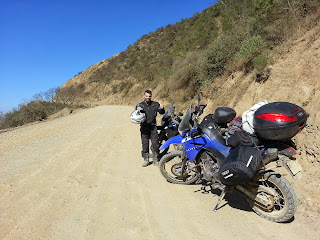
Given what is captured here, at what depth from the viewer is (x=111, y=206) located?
3.49 metres

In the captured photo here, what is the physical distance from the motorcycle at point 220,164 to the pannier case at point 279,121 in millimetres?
244

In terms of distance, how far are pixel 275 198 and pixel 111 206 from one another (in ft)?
7.98

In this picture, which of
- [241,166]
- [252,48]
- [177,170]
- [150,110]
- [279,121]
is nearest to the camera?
[279,121]

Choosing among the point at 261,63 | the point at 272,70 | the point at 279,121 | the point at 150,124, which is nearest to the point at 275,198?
the point at 279,121

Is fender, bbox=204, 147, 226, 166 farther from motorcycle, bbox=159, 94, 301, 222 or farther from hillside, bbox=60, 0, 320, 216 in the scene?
hillside, bbox=60, 0, 320, 216

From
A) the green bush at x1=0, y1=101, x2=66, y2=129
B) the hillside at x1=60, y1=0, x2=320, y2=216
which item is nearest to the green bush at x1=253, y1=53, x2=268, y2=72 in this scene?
the hillside at x1=60, y1=0, x2=320, y2=216

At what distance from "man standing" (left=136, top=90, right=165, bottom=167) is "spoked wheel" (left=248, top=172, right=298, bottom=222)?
105 inches

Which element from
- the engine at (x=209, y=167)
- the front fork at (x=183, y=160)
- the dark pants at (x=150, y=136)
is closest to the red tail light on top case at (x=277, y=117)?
the engine at (x=209, y=167)

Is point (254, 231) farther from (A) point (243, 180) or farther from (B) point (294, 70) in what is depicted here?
(B) point (294, 70)

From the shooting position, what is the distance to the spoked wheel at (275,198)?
2748 millimetres

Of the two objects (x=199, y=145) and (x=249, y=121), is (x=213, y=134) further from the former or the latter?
(x=249, y=121)

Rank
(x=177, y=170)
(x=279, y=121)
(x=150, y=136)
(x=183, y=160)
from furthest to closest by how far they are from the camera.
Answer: (x=150, y=136) → (x=177, y=170) → (x=183, y=160) → (x=279, y=121)

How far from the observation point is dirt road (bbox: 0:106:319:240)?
284 centimetres

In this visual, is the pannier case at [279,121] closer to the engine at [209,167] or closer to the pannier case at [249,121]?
the pannier case at [249,121]
